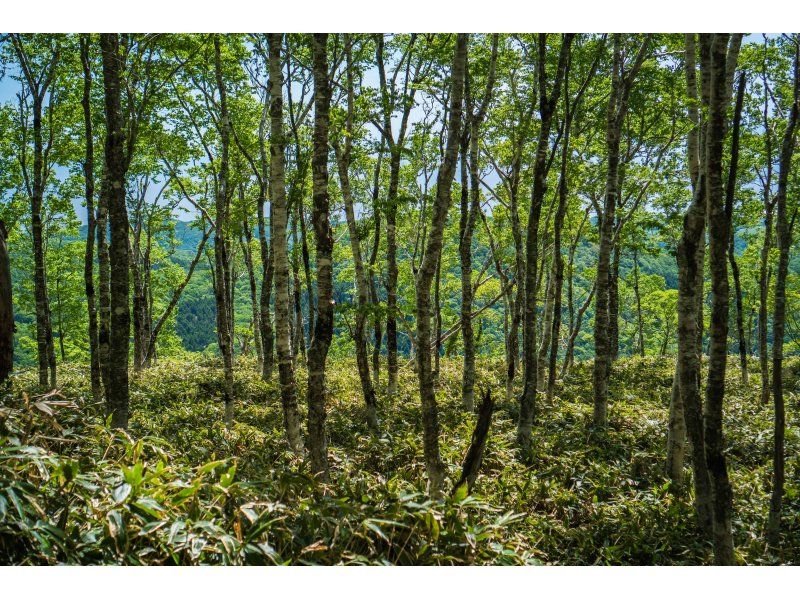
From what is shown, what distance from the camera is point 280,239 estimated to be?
300 inches

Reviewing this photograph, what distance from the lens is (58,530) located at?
298 cm

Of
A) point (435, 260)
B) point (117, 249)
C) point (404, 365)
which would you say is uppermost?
point (117, 249)

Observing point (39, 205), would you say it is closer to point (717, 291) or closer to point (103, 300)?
point (103, 300)

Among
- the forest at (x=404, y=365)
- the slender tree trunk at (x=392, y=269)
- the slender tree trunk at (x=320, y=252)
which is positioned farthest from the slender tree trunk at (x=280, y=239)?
the slender tree trunk at (x=392, y=269)

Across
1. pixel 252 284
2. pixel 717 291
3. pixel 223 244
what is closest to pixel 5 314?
pixel 717 291

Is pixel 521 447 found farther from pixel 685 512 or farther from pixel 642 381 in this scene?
pixel 642 381

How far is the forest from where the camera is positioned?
3.81 metres

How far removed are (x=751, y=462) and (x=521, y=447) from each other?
4.11 metres

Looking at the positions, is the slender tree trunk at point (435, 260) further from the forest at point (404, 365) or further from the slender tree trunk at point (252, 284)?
the slender tree trunk at point (252, 284)

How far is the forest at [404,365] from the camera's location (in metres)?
3.81

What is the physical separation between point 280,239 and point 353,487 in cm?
371

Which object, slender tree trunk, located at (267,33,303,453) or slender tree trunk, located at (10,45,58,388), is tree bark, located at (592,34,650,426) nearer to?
slender tree trunk, located at (267,33,303,453)

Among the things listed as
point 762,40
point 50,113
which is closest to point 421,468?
point 50,113

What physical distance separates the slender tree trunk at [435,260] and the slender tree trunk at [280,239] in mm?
2543
